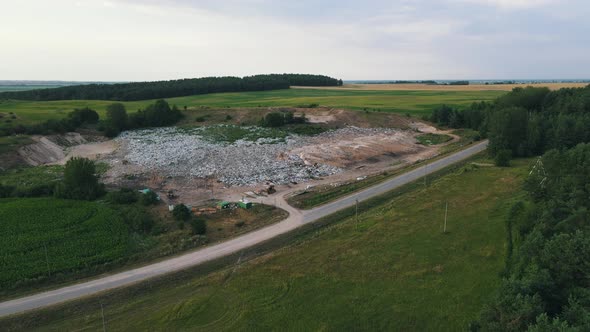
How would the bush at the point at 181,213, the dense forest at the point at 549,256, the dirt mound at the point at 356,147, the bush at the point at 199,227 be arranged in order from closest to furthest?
the dense forest at the point at 549,256 < the bush at the point at 199,227 < the bush at the point at 181,213 < the dirt mound at the point at 356,147

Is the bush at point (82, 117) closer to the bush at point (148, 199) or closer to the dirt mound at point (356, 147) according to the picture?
the dirt mound at point (356, 147)

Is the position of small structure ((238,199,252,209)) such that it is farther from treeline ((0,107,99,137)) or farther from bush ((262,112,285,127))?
treeline ((0,107,99,137))

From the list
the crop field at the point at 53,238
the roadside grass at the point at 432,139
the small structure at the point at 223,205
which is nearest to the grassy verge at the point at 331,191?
the small structure at the point at 223,205

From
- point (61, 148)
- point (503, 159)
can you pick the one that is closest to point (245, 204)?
point (503, 159)

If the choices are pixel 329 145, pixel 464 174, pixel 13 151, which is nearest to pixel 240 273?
pixel 464 174

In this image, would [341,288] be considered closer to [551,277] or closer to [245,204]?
[551,277]

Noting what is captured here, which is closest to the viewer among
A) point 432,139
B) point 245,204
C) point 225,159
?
point 245,204

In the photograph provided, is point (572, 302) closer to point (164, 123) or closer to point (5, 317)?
point (5, 317)
